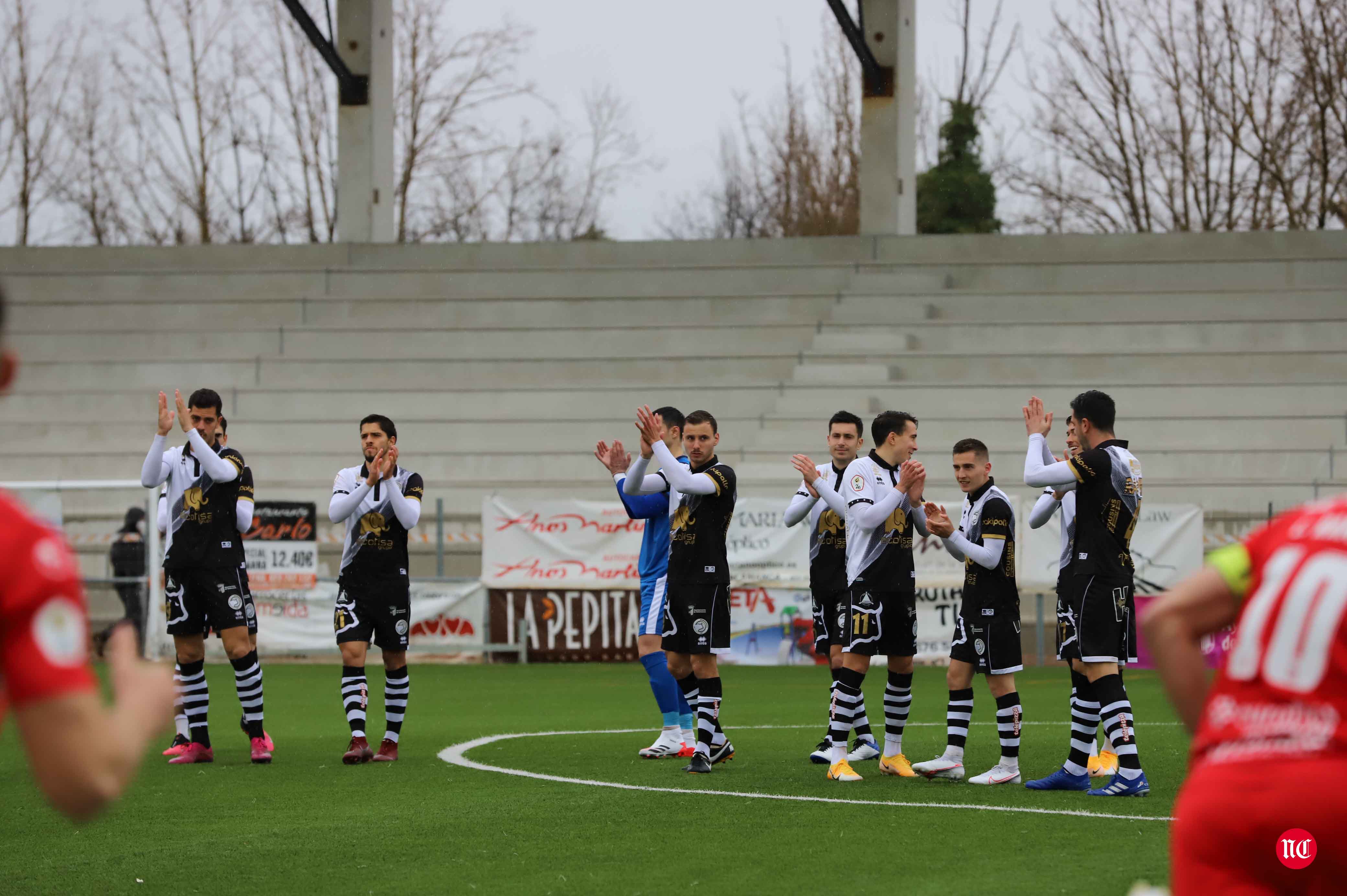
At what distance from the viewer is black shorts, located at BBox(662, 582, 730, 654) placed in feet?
30.5

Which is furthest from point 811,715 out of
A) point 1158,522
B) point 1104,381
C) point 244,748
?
point 1104,381

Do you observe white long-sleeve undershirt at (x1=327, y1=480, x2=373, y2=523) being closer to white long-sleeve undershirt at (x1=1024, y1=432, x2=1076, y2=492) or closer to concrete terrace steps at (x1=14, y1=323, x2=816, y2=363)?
white long-sleeve undershirt at (x1=1024, y1=432, x2=1076, y2=492)

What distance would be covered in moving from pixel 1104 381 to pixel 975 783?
53.9 feet

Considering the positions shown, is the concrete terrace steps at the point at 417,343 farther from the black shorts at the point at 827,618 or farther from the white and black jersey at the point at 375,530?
the white and black jersey at the point at 375,530

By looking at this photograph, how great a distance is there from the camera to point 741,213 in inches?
1943

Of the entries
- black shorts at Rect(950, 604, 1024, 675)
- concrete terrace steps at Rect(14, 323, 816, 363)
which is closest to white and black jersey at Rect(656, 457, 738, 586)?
black shorts at Rect(950, 604, 1024, 675)

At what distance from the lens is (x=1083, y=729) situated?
326 inches

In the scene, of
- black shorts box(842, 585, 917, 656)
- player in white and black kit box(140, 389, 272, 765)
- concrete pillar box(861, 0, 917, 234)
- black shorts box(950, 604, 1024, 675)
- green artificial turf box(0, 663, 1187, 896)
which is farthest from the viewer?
concrete pillar box(861, 0, 917, 234)

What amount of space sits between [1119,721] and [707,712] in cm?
248

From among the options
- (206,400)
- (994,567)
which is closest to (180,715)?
(206,400)

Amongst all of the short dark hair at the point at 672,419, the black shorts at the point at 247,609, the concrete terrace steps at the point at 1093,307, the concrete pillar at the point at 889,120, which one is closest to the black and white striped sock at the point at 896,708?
A: the short dark hair at the point at 672,419

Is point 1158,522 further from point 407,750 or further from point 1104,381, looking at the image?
point 407,750

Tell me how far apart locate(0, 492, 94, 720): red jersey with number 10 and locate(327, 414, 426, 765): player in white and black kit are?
24.0 ft

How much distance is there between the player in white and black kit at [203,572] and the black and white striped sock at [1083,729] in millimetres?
5007
